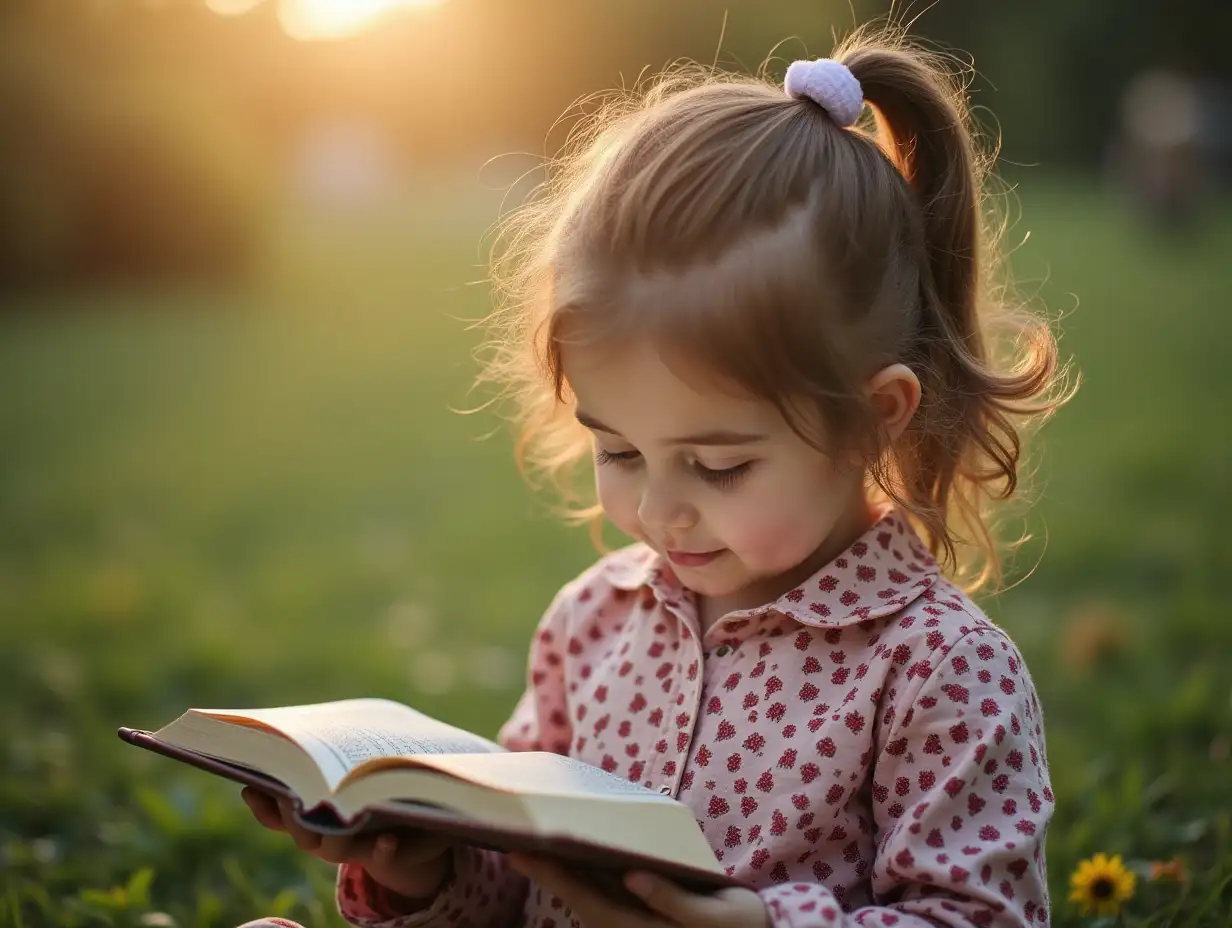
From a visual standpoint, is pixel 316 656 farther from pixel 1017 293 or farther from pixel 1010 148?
pixel 1010 148

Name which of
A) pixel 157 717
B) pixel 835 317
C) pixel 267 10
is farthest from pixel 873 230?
pixel 267 10

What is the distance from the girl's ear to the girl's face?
7 centimetres

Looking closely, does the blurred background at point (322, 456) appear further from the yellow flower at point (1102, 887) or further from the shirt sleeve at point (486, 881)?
the shirt sleeve at point (486, 881)

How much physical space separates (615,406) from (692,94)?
0.42 m

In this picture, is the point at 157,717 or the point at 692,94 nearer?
the point at 692,94

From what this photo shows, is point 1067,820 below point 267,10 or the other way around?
below

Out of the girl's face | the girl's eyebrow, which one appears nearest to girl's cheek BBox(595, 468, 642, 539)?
the girl's face

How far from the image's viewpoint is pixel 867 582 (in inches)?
61.2

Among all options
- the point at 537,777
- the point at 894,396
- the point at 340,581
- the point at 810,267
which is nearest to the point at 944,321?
the point at 894,396

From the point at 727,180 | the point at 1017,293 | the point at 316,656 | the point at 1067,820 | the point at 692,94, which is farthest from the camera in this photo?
the point at 316,656

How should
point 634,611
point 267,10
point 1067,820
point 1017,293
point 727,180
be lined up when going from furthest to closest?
point 267,10 → point 1067,820 → point 1017,293 → point 634,611 → point 727,180

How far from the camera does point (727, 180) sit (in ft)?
4.79

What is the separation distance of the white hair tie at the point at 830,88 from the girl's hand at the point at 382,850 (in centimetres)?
98

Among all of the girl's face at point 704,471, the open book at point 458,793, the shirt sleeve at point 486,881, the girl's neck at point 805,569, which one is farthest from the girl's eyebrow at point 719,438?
the shirt sleeve at point 486,881
